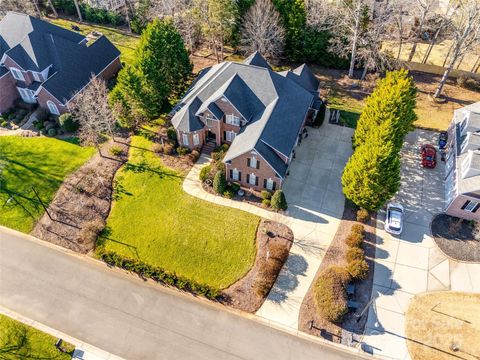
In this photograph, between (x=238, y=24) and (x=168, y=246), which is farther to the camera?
(x=238, y=24)

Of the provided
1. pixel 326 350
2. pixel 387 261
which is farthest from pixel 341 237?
pixel 326 350

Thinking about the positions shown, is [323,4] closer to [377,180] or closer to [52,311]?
[377,180]

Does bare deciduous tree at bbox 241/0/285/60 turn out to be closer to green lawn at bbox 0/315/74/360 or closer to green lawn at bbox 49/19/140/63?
green lawn at bbox 49/19/140/63

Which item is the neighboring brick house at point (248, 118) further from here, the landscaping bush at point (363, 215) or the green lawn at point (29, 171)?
the green lawn at point (29, 171)

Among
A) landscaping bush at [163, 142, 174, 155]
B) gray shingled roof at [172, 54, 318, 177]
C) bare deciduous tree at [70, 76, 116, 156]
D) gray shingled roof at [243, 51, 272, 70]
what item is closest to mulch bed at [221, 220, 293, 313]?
gray shingled roof at [172, 54, 318, 177]

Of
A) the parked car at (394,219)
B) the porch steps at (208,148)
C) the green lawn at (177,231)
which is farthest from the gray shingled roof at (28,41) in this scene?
the parked car at (394,219)
